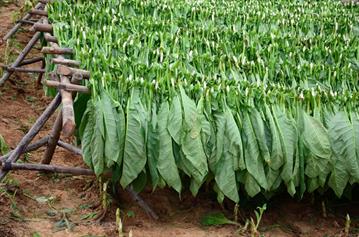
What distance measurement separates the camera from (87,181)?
3.73 metres

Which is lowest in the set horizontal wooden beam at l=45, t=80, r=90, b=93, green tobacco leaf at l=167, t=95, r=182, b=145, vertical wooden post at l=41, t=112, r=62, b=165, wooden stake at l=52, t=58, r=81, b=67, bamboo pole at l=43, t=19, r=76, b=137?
vertical wooden post at l=41, t=112, r=62, b=165

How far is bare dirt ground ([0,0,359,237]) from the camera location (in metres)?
3.15

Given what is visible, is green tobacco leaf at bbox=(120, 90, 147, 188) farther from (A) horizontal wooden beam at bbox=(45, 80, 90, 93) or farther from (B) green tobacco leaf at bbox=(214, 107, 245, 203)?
(B) green tobacco leaf at bbox=(214, 107, 245, 203)

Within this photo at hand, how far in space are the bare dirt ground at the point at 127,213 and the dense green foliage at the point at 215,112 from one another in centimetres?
21

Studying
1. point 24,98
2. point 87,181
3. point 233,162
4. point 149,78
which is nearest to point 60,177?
point 87,181

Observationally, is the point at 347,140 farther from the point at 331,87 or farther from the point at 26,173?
the point at 26,173

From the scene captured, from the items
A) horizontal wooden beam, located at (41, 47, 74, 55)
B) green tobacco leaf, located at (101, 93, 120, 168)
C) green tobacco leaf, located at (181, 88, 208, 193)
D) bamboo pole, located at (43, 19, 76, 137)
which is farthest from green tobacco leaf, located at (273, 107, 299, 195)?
horizontal wooden beam, located at (41, 47, 74, 55)

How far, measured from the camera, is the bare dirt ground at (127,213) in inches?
124

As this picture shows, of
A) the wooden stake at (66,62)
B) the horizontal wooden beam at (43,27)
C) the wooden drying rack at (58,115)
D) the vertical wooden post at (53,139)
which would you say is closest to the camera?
the wooden drying rack at (58,115)

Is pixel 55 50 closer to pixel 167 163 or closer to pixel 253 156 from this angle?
pixel 167 163

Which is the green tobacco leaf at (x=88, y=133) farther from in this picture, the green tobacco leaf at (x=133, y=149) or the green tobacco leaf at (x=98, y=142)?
the green tobacco leaf at (x=133, y=149)

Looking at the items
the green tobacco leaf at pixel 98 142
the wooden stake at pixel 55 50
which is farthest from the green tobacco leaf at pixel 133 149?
the wooden stake at pixel 55 50

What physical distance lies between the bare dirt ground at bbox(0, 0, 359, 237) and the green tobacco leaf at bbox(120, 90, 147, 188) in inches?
14.9

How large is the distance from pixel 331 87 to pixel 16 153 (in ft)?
6.73
